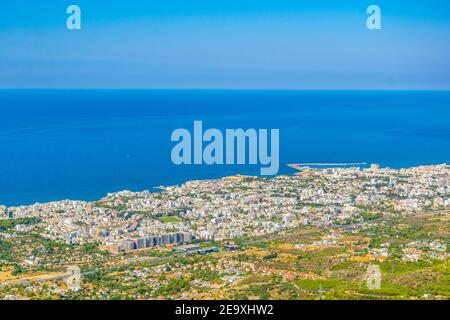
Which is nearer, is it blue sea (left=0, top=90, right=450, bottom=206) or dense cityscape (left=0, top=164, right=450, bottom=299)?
dense cityscape (left=0, top=164, right=450, bottom=299)

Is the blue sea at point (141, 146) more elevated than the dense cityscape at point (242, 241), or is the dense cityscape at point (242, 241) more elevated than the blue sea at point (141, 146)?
the blue sea at point (141, 146)

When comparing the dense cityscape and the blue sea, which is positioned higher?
the blue sea

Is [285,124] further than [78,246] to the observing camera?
Yes

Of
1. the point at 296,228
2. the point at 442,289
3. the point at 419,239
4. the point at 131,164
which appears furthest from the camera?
the point at 131,164

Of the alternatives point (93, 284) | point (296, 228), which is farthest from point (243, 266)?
point (296, 228)

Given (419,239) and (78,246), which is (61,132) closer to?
(78,246)

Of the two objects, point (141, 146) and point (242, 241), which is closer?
point (242, 241)

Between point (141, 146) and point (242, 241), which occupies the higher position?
point (141, 146)
